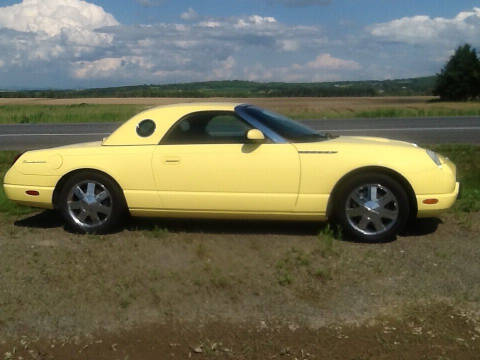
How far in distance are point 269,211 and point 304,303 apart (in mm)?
1530

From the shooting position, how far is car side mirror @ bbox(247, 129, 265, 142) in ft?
17.9

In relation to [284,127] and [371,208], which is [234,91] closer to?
[284,127]

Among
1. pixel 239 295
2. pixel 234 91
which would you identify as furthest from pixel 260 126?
pixel 234 91

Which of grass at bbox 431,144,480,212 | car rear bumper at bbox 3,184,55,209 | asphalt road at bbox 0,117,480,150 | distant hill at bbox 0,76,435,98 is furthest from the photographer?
distant hill at bbox 0,76,435,98

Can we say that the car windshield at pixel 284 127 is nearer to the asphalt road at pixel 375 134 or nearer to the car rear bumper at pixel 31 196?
the car rear bumper at pixel 31 196

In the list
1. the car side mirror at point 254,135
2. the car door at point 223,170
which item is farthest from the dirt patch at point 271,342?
the car side mirror at point 254,135

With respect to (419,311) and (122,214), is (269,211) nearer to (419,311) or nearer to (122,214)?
(122,214)

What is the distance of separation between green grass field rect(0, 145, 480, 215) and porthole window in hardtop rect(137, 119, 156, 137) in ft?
7.03

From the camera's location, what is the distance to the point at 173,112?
231 inches

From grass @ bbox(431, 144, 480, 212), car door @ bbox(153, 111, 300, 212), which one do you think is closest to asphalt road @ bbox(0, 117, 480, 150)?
grass @ bbox(431, 144, 480, 212)

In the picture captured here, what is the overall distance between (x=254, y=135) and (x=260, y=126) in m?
0.26

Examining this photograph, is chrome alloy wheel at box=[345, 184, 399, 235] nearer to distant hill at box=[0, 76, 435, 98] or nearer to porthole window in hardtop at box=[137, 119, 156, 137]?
porthole window in hardtop at box=[137, 119, 156, 137]

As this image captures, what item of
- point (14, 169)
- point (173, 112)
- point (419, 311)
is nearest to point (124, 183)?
point (173, 112)

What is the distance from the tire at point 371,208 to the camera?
5387 mm
